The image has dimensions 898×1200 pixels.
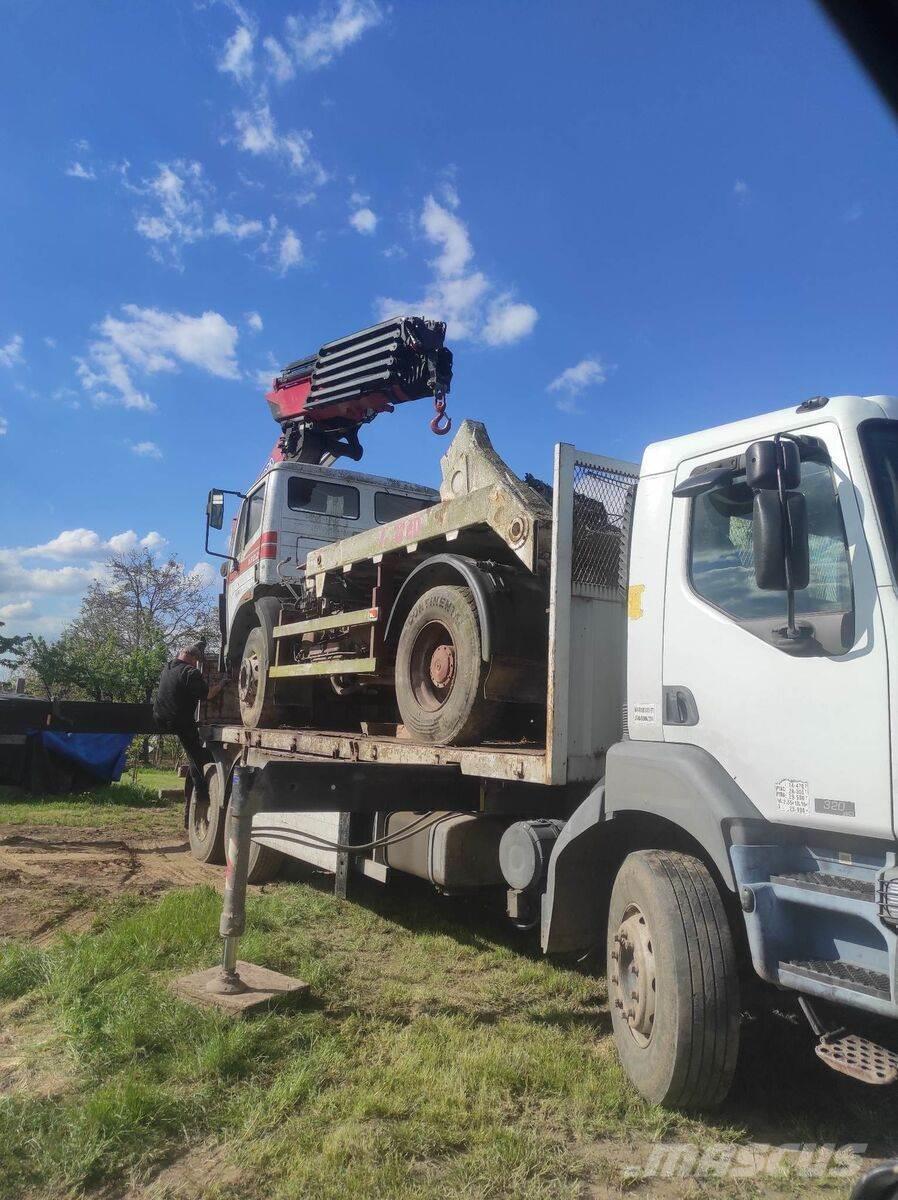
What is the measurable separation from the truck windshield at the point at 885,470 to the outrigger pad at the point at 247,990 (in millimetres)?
3311

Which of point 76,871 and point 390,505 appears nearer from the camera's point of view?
point 76,871

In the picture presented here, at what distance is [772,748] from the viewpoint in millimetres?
3025

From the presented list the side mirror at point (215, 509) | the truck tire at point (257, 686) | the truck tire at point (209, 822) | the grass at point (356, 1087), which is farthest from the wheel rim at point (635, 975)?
the side mirror at point (215, 509)

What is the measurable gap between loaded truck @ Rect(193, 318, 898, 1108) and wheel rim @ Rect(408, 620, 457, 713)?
0.05 ft

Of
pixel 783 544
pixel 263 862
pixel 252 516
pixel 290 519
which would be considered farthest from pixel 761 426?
pixel 252 516

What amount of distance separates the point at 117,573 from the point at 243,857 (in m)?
30.9

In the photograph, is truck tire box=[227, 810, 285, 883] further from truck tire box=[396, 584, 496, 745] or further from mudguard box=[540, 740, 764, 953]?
mudguard box=[540, 740, 764, 953]

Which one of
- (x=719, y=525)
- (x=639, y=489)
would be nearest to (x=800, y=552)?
(x=719, y=525)

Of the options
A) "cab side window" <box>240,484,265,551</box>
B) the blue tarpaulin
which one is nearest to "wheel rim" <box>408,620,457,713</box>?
"cab side window" <box>240,484,265,551</box>

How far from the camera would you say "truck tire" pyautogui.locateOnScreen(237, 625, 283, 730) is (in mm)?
7668

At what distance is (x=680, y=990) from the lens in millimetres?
3027

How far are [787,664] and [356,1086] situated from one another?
2.30m

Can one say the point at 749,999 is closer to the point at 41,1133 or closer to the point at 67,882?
the point at 41,1133

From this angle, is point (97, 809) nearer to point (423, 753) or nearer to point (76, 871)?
point (76, 871)
